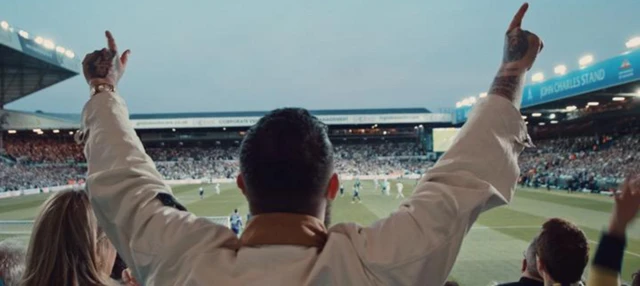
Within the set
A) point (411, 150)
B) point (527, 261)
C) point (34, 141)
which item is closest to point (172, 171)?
point (34, 141)

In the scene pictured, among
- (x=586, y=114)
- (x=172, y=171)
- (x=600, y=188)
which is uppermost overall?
(x=586, y=114)

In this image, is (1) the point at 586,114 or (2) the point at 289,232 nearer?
(2) the point at 289,232

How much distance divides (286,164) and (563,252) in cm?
236

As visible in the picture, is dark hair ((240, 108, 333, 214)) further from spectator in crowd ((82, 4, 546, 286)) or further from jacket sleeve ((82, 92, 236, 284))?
jacket sleeve ((82, 92, 236, 284))

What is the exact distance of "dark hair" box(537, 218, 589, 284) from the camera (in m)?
3.07

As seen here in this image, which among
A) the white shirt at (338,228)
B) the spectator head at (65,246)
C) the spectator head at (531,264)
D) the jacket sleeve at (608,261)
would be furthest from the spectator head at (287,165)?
the spectator head at (531,264)

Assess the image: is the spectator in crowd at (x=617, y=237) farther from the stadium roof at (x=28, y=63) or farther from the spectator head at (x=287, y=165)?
the stadium roof at (x=28, y=63)

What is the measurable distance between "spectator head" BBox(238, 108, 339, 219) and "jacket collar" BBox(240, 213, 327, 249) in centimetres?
4

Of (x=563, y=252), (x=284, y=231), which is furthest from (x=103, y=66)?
(x=563, y=252)

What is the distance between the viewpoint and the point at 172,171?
67.3 meters

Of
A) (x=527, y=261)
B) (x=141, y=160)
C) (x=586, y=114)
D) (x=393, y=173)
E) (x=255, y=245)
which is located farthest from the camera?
(x=393, y=173)

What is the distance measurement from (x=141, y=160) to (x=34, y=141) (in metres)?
76.1

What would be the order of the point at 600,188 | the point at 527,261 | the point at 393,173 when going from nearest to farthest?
the point at 527,261 < the point at 600,188 < the point at 393,173

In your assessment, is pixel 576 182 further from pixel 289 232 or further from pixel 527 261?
pixel 289 232
